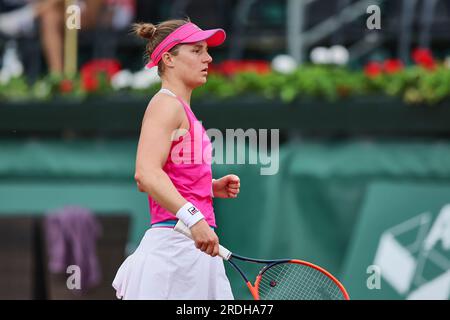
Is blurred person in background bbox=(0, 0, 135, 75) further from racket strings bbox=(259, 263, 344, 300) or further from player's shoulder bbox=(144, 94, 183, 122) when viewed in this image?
player's shoulder bbox=(144, 94, 183, 122)

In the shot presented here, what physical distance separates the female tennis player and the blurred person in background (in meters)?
5.14

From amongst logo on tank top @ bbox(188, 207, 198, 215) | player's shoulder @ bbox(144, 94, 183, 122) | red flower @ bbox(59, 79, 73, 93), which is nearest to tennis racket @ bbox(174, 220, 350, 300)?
logo on tank top @ bbox(188, 207, 198, 215)

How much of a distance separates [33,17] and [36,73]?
1.74 ft

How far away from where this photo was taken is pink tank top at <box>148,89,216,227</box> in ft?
13.7

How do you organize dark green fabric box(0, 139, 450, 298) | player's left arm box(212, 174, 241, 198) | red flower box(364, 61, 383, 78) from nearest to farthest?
player's left arm box(212, 174, 241, 198)
dark green fabric box(0, 139, 450, 298)
red flower box(364, 61, 383, 78)

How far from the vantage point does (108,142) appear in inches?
296

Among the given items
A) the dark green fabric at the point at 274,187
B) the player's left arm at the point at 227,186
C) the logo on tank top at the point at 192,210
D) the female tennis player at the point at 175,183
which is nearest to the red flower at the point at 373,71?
the dark green fabric at the point at 274,187

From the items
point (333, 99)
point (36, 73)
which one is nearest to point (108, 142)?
point (333, 99)

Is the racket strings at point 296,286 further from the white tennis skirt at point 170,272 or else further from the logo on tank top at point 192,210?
the logo on tank top at point 192,210

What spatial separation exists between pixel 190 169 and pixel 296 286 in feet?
3.23

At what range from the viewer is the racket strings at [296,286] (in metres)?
4.70

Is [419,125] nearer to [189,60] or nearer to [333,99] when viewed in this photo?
[333,99]

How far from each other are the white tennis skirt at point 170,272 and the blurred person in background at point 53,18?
210 inches

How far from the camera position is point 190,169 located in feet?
13.8
